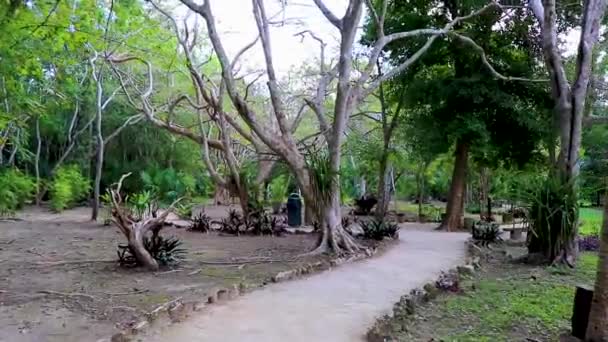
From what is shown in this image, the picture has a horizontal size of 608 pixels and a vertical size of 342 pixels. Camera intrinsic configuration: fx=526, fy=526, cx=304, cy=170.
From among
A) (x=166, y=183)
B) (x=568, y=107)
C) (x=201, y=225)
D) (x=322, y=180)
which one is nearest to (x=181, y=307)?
(x=322, y=180)

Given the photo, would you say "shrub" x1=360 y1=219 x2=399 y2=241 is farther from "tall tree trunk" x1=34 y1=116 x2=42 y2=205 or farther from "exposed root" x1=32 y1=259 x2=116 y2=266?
"tall tree trunk" x1=34 y1=116 x2=42 y2=205

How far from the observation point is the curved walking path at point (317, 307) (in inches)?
160

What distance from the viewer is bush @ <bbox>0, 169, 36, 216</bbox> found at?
14.0 metres

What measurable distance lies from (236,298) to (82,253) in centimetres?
403

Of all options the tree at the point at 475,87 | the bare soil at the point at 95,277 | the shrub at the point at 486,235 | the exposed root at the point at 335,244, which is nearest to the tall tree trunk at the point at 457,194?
the tree at the point at 475,87

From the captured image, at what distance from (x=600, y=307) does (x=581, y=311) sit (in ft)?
0.98

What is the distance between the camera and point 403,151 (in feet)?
55.0

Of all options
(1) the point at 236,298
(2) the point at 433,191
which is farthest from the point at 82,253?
(2) the point at 433,191

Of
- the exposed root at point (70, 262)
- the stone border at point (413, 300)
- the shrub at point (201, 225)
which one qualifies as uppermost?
the stone border at point (413, 300)

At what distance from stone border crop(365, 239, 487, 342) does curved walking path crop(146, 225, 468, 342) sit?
6.1 inches

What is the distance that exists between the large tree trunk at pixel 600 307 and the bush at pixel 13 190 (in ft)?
46.6

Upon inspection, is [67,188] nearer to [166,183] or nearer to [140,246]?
[166,183]

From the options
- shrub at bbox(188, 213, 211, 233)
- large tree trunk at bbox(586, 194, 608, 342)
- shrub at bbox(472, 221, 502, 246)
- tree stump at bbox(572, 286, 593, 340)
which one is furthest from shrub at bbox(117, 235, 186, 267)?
shrub at bbox(472, 221, 502, 246)

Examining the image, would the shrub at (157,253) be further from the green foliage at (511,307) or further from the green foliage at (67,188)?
the green foliage at (67,188)
